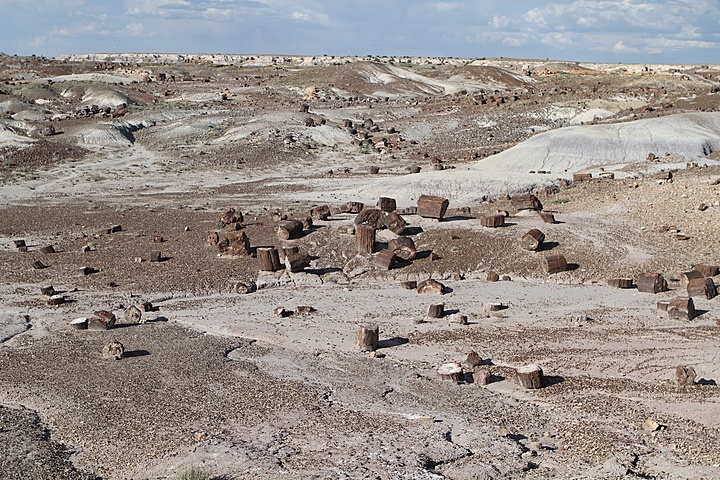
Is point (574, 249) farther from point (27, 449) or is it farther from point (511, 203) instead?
point (27, 449)

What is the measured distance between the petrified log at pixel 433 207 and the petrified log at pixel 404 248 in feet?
5.09

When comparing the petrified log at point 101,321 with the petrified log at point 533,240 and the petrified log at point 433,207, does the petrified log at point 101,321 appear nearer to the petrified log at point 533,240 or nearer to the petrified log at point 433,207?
the petrified log at point 433,207

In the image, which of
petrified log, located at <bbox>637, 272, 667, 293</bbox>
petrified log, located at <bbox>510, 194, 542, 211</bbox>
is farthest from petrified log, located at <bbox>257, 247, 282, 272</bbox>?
petrified log, located at <bbox>637, 272, 667, 293</bbox>

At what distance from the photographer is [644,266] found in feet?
49.6

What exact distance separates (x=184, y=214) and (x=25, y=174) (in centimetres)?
1115

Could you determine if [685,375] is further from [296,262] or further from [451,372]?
[296,262]

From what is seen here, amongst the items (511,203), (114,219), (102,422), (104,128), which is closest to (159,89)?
(104,128)

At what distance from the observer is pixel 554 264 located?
14984 mm

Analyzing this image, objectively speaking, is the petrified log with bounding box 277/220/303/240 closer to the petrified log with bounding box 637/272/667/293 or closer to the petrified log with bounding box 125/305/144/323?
the petrified log with bounding box 125/305/144/323

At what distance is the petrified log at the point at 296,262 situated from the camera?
51.2 ft

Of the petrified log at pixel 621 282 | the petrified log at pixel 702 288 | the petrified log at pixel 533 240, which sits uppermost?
the petrified log at pixel 533 240

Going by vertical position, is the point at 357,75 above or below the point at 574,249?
above

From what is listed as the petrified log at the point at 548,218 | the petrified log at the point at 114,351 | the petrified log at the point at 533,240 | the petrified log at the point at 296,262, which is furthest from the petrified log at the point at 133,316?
the petrified log at the point at 548,218

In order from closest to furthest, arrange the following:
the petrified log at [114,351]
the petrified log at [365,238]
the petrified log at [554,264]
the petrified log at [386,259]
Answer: the petrified log at [114,351]
the petrified log at [554,264]
the petrified log at [386,259]
the petrified log at [365,238]
